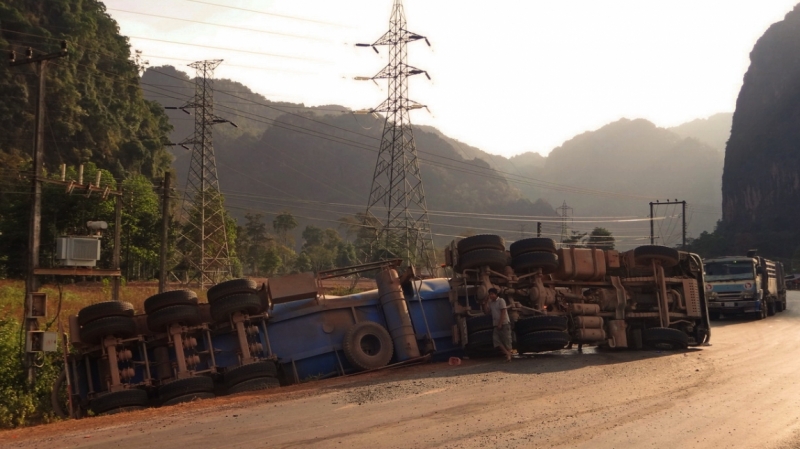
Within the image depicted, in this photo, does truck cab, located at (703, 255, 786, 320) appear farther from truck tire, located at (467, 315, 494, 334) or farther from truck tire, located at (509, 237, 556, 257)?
truck tire, located at (467, 315, 494, 334)

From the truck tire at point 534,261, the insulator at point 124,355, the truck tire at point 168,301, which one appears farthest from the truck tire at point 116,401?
the truck tire at point 534,261

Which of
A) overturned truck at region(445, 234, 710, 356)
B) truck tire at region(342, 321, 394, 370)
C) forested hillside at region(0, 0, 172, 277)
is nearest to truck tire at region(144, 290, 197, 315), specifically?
truck tire at region(342, 321, 394, 370)

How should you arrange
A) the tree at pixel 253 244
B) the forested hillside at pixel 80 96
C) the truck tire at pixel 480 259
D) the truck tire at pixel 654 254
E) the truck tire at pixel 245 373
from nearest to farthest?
the truck tire at pixel 245 373 → the truck tire at pixel 480 259 → the truck tire at pixel 654 254 → the forested hillside at pixel 80 96 → the tree at pixel 253 244

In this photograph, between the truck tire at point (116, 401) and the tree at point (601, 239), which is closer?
the truck tire at point (116, 401)

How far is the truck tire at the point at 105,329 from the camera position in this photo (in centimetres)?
1240

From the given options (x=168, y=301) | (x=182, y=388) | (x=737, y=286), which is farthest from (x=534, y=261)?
(x=737, y=286)

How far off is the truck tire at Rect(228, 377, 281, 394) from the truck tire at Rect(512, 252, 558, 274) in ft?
20.0

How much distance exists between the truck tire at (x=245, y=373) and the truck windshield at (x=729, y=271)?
23.5m

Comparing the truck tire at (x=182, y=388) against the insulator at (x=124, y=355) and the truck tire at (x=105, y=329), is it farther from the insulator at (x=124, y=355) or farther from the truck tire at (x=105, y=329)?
the truck tire at (x=105, y=329)

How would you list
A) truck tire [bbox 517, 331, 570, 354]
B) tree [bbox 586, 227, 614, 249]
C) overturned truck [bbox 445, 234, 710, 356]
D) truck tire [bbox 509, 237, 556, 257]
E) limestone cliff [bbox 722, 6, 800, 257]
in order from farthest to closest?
limestone cliff [bbox 722, 6, 800, 257], tree [bbox 586, 227, 614, 249], truck tire [bbox 509, 237, 556, 257], overturned truck [bbox 445, 234, 710, 356], truck tire [bbox 517, 331, 570, 354]

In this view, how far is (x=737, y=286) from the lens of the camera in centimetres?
3002

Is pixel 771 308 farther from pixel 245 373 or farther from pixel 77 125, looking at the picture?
pixel 77 125

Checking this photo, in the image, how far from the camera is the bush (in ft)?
43.1

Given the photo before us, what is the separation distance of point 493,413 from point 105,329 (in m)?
6.98
